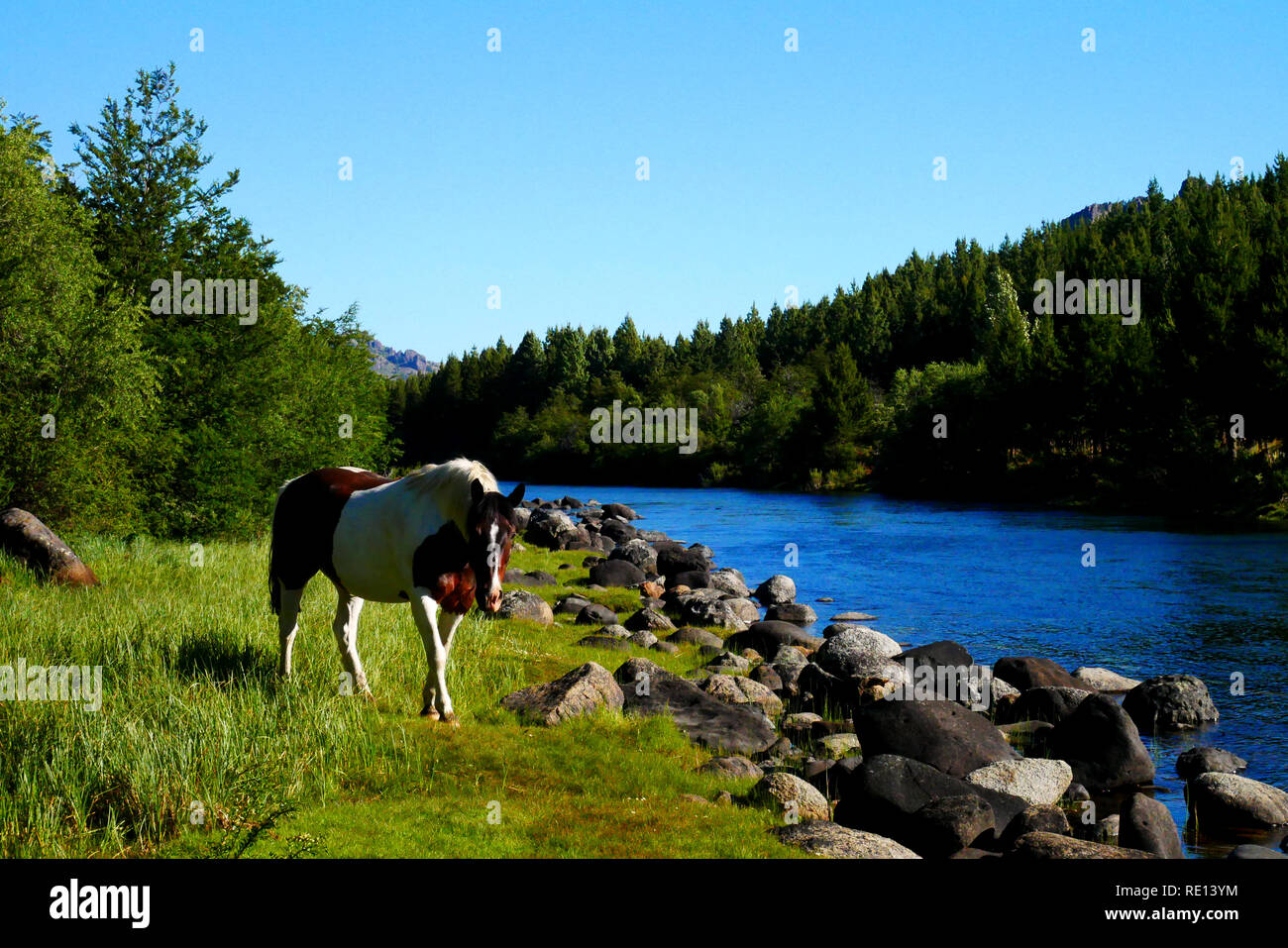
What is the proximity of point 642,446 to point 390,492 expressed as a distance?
363ft

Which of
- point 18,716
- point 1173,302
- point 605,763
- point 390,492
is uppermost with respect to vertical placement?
point 1173,302

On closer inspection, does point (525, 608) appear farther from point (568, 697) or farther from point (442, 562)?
point (442, 562)

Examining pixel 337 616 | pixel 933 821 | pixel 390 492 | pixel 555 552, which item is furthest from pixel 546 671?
pixel 555 552

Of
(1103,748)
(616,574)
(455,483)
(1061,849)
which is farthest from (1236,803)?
(616,574)

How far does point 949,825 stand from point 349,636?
697 cm

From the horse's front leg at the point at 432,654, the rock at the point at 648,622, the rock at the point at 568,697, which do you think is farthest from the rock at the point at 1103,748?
the rock at the point at 648,622

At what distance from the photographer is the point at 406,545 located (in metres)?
9.76

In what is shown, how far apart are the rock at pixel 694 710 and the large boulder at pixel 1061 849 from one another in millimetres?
4161

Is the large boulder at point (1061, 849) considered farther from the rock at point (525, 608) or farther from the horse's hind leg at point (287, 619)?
the rock at point (525, 608)

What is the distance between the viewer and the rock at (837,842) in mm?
8578

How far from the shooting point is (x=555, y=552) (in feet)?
129

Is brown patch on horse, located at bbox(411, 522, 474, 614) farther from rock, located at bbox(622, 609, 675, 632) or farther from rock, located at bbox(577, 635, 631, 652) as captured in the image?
rock, located at bbox(622, 609, 675, 632)
